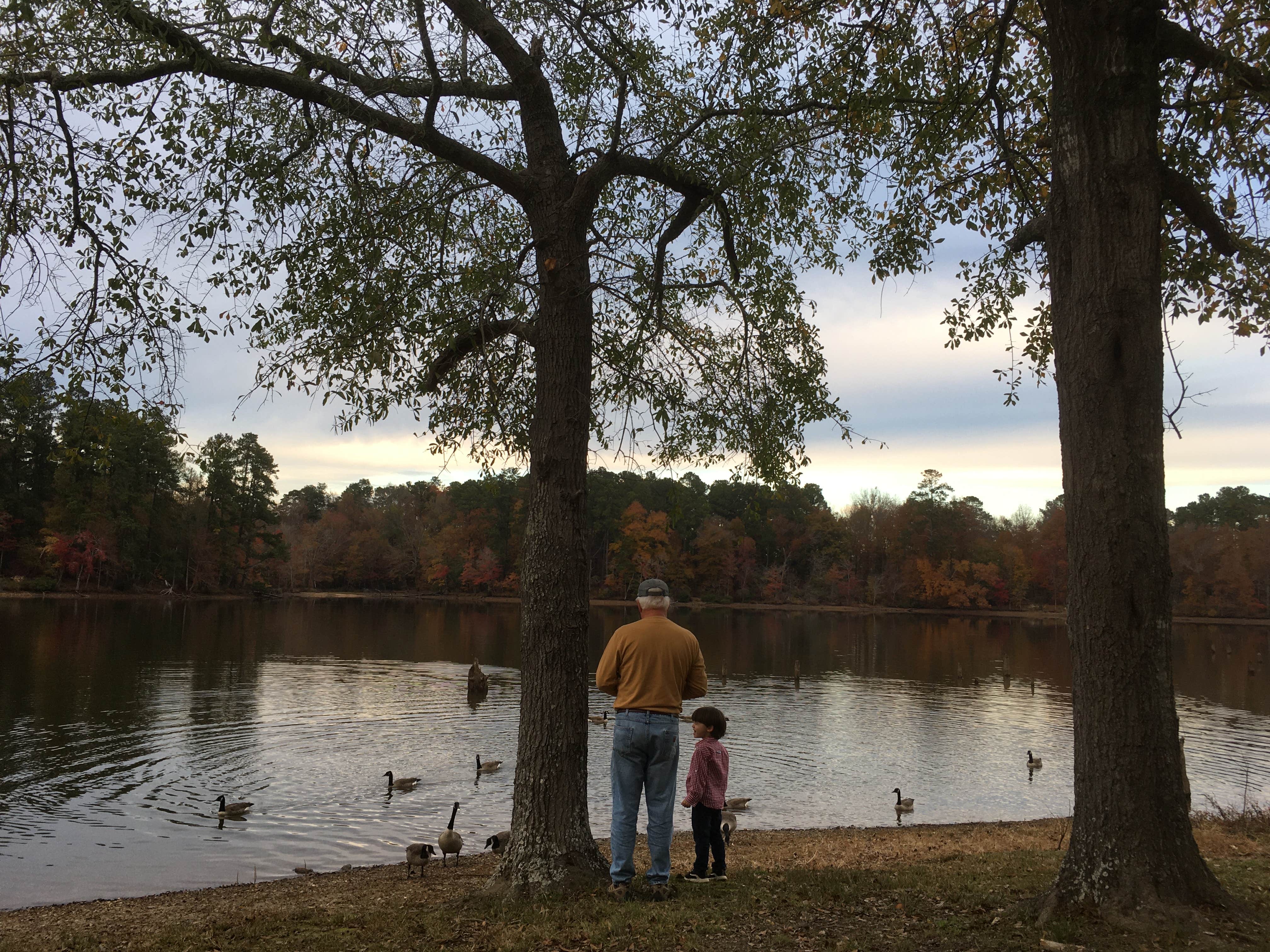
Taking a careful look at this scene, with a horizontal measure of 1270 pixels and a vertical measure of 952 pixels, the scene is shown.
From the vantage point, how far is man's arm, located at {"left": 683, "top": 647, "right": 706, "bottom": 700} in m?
6.64

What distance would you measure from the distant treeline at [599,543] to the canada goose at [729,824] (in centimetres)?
5546

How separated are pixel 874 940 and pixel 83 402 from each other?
698 centimetres

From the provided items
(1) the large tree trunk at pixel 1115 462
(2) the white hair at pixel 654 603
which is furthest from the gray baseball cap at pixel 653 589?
(1) the large tree trunk at pixel 1115 462

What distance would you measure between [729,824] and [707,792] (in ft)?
25.1

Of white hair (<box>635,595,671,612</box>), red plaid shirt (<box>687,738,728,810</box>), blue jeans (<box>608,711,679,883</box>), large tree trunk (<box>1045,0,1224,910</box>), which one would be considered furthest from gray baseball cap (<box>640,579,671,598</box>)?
large tree trunk (<box>1045,0,1224,910</box>)

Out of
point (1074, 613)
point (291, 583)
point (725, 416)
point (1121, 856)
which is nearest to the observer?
point (1121, 856)

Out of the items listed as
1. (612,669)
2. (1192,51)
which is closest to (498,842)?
(612,669)

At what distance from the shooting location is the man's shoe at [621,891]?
6.41 m

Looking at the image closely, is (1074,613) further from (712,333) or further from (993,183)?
(993,183)

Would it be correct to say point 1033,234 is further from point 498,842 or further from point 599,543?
point 599,543

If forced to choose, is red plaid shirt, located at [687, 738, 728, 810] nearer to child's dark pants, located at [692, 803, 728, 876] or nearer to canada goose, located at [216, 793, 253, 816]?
child's dark pants, located at [692, 803, 728, 876]

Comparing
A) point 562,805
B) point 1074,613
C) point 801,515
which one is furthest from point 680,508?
point 801,515

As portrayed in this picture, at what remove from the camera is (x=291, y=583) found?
102 meters

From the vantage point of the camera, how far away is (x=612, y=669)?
6703 millimetres
